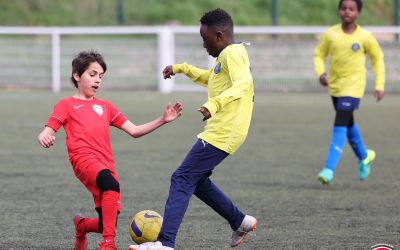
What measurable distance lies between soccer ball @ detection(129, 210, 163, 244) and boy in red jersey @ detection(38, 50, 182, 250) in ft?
0.94

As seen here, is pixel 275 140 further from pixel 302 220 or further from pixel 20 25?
pixel 20 25

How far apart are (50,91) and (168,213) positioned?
664 inches

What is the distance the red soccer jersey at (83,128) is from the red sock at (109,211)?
26 cm

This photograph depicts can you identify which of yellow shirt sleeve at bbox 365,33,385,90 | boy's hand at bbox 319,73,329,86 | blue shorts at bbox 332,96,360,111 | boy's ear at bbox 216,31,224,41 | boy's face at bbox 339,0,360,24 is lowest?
blue shorts at bbox 332,96,360,111

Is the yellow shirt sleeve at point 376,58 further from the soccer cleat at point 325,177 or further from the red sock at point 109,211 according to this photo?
the red sock at point 109,211

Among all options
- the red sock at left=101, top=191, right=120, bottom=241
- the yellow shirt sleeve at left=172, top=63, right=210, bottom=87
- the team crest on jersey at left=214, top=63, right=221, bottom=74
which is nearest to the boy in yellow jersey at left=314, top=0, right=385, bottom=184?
the yellow shirt sleeve at left=172, top=63, right=210, bottom=87

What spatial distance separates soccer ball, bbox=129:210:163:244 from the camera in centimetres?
638

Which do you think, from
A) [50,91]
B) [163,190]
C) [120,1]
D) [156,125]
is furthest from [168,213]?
[120,1]

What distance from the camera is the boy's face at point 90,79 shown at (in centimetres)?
632

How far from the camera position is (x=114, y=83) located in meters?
23.3

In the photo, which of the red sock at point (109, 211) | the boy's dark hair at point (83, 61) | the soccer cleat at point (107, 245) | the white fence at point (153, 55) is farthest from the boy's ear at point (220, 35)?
the white fence at point (153, 55)

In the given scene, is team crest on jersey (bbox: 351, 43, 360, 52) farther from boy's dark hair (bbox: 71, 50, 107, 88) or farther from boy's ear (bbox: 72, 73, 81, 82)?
boy's ear (bbox: 72, 73, 81, 82)

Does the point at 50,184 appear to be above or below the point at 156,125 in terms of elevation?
below

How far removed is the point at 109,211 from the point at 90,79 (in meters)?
0.89
